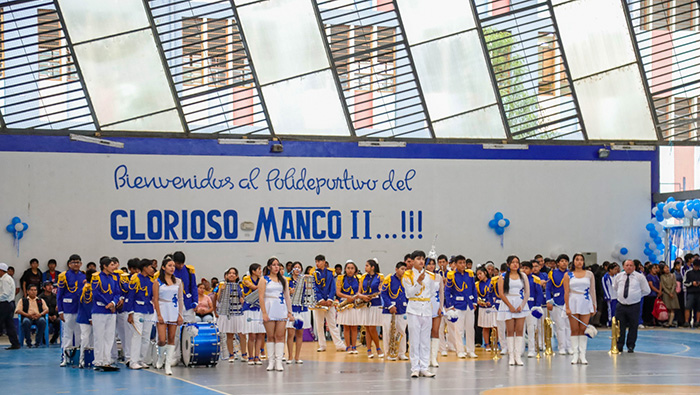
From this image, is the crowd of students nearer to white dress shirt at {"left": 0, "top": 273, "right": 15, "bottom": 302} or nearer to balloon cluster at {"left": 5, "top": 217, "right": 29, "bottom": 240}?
white dress shirt at {"left": 0, "top": 273, "right": 15, "bottom": 302}

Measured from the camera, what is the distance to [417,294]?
13.3 metres

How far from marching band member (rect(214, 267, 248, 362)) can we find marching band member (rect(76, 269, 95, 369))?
2253 millimetres

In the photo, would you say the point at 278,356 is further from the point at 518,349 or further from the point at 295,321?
the point at 518,349

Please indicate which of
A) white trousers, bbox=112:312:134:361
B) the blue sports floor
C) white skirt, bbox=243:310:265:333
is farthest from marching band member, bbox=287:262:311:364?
white trousers, bbox=112:312:134:361

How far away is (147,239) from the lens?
71.5 feet

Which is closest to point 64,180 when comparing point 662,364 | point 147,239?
point 147,239

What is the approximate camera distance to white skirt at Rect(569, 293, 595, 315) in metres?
15.4

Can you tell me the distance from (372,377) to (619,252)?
13.3 metres

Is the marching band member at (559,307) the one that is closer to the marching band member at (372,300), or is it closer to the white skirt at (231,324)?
the marching band member at (372,300)

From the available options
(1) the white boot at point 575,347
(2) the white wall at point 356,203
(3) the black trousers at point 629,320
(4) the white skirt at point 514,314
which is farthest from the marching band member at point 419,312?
(2) the white wall at point 356,203

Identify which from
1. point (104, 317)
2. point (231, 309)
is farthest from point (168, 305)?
point (231, 309)

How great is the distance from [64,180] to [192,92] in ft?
11.6

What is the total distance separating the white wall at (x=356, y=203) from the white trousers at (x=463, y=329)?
6.37 metres

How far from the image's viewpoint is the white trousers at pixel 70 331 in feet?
50.0
